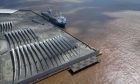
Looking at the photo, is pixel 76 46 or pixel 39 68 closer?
pixel 39 68

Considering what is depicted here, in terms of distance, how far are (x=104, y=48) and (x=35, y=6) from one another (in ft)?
50.6

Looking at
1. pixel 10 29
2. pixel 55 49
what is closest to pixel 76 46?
pixel 55 49

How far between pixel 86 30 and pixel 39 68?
303 inches

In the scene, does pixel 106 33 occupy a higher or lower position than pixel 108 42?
higher

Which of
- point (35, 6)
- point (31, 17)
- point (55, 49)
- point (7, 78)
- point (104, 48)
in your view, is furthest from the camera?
point (35, 6)

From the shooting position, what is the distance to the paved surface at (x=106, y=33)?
10.5 meters

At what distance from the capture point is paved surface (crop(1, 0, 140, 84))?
1053cm

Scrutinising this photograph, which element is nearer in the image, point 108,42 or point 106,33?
point 108,42

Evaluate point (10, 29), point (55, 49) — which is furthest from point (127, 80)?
point (10, 29)

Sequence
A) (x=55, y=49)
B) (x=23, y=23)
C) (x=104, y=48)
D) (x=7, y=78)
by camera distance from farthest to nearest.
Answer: (x=23, y=23) → (x=104, y=48) → (x=55, y=49) → (x=7, y=78)

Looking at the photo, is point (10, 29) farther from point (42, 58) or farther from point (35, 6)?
point (35, 6)

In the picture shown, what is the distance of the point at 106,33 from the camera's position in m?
16.1

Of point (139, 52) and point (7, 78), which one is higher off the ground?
point (139, 52)

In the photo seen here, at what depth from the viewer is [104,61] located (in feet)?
39.2
